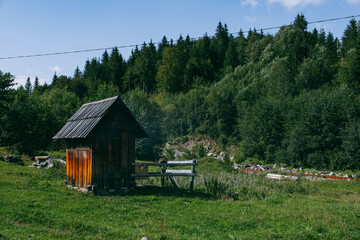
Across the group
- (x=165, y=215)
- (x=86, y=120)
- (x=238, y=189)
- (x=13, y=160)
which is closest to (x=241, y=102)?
(x=13, y=160)

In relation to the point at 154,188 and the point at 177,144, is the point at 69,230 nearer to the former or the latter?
the point at 154,188

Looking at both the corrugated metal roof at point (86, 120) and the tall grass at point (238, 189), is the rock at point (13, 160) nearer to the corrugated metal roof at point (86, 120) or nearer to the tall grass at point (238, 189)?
the corrugated metal roof at point (86, 120)

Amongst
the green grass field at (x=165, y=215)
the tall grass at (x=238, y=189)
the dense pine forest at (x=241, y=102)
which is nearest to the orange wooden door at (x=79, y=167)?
the green grass field at (x=165, y=215)

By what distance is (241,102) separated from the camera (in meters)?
55.9

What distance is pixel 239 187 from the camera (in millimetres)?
16562

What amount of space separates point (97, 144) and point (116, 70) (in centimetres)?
8224

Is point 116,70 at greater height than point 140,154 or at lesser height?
greater

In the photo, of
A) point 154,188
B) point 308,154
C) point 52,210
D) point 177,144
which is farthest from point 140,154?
point 52,210

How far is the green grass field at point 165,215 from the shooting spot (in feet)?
26.8

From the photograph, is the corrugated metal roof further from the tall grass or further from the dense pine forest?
the dense pine forest

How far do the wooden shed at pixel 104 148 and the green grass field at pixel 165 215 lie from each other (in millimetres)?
927

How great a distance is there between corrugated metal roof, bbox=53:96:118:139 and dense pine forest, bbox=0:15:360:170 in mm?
10822

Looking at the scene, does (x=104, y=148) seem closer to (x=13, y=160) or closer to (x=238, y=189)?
(x=238, y=189)

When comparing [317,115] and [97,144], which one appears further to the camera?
[317,115]
